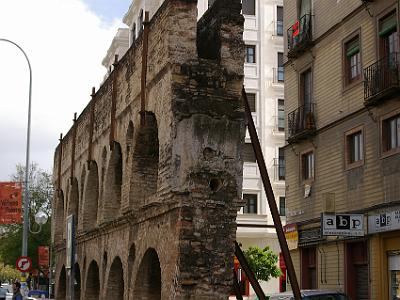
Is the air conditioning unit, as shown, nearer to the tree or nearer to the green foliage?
the green foliage

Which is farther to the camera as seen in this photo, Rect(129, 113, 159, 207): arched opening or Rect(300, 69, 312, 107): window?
Rect(300, 69, 312, 107): window

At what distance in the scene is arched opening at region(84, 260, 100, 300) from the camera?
22156 millimetres

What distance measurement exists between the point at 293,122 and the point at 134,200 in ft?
38.0

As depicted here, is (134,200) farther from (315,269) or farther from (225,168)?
(315,269)

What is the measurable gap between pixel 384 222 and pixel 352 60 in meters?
5.68

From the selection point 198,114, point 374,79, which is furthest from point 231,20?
point 374,79

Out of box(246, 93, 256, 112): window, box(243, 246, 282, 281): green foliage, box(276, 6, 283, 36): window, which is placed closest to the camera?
box(243, 246, 282, 281): green foliage

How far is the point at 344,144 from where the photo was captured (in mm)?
24031

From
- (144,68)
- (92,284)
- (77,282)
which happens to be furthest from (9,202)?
(144,68)

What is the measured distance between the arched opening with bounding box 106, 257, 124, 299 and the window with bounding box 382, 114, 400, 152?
831 centimetres

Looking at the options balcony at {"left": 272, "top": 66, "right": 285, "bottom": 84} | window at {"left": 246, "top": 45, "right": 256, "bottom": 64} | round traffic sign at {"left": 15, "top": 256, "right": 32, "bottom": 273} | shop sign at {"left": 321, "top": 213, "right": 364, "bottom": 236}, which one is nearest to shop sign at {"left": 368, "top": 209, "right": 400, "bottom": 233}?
shop sign at {"left": 321, "top": 213, "right": 364, "bottom": 236}

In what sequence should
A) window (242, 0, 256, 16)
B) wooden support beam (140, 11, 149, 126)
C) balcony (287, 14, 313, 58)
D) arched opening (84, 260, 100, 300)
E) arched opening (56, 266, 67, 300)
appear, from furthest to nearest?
window (242, 0, 256, 16) < arched opening (56, 266, 67, 300) < balcony (287, 14, 313, 58) < arched opening (84, 260, 100, 300) < wooden support beam (140, 11, 149, 126)

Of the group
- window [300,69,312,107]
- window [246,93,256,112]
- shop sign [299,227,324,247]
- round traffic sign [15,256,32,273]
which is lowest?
round traffic sign [15,256,32,273]

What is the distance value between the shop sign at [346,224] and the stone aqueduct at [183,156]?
5.82 m
